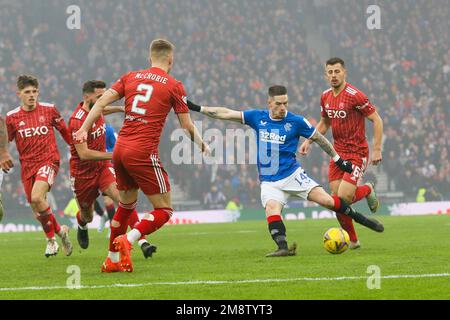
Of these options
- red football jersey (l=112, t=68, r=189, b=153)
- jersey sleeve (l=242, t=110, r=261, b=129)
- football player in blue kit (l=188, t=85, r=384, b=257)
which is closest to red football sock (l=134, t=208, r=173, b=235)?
red football jersey (l=112, t=68, r=189, b=153)

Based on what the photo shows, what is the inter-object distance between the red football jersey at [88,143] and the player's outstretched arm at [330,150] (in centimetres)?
336

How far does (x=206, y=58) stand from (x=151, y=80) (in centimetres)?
2875

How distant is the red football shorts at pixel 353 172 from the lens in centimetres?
1229

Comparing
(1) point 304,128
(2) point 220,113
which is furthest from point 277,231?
(2) point 220,113

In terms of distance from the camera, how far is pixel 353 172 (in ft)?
40.4

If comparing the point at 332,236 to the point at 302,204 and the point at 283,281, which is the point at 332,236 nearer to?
the point at 283,281

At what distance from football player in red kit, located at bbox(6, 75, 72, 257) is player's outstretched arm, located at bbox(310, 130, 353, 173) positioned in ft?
12.2

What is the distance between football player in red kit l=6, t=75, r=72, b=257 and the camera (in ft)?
40.6

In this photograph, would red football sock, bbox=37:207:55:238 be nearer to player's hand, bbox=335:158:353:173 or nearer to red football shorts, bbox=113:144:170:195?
red football shorts, bbox=113:144:170:195

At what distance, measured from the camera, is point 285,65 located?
122ft

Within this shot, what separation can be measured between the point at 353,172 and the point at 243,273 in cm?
406

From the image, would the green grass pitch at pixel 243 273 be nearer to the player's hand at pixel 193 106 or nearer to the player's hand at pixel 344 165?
the player's hand at pixel 344 165

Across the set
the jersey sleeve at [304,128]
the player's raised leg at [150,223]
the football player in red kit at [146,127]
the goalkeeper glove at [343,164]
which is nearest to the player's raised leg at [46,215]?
the football player in red kit at [146,127]

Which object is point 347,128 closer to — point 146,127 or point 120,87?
point 146,127
